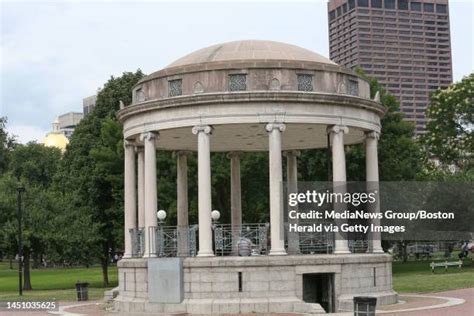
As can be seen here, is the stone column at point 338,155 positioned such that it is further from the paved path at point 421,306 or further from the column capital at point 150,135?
the column capital at point 150,135

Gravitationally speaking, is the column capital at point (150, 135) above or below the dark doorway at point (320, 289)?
above

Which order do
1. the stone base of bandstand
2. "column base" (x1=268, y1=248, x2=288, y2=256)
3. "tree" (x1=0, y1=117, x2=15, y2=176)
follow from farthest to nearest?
"tree" (x1=0, y1=117, x2=15, y2=176) → "column base" (x1=268, y1=248, x2=288, y2=256) → the stone base of bandstand

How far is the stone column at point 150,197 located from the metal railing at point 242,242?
2672mm

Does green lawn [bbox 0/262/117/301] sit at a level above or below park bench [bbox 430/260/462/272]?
below

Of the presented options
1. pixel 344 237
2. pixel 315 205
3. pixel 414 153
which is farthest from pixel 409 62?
pixel 344 237

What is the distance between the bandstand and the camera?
30281 millimetres

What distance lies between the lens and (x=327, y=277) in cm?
3192

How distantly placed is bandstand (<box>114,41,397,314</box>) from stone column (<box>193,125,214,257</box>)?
4 centimetres

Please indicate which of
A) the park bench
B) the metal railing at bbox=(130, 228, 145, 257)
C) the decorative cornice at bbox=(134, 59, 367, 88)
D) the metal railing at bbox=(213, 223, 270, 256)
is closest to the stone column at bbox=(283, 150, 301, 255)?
A: the metal railing at bbox=(213, 223, 270, 256)

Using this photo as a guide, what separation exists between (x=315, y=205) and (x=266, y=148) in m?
5.07

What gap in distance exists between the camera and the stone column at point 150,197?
3266 centimetres

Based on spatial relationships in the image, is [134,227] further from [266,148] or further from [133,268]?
[266,148]

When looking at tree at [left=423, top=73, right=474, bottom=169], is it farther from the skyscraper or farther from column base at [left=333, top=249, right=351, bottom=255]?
the skyscraper

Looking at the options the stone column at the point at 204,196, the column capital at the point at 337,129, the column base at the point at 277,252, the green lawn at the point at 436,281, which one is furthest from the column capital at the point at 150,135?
the green lawn at the point at 436,281
